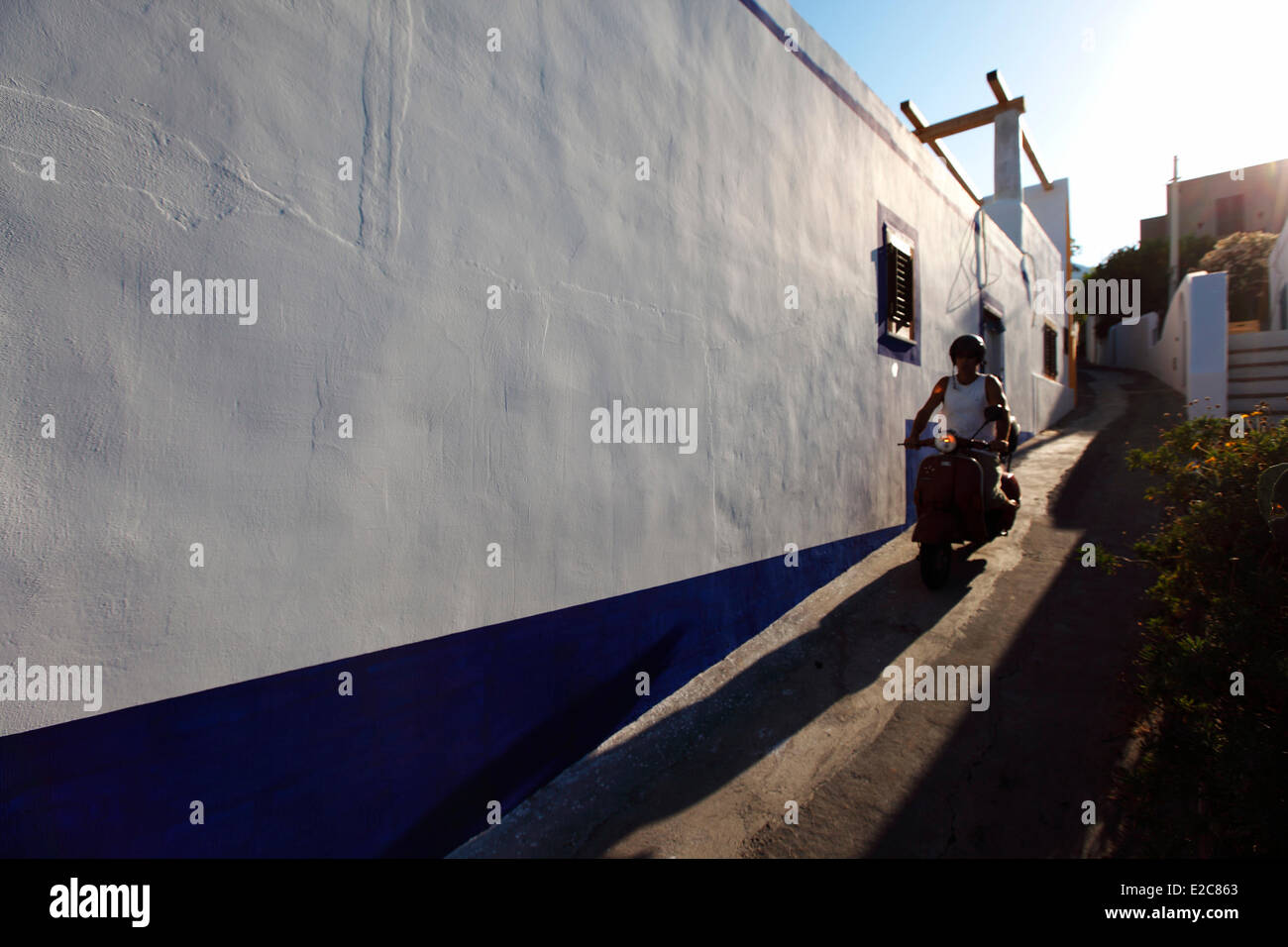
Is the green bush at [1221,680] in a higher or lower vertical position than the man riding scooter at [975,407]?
lower

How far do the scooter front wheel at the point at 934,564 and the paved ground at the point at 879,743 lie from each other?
141mm

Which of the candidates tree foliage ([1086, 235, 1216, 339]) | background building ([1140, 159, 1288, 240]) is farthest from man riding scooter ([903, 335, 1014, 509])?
background building ([1140, 159, 1288, 240])

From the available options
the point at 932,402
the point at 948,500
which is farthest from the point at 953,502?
the point at 932,402

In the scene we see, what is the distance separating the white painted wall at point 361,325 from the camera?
177cm

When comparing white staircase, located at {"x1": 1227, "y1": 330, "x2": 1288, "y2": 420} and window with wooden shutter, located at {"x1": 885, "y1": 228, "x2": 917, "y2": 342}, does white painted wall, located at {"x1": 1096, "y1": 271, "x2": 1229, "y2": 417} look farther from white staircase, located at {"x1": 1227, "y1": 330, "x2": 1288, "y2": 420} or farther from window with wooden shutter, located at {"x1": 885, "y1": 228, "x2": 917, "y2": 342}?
window with wooden shutter, located at {"x1": 885, "y1": 228, "x2": 917, "y2": 342}

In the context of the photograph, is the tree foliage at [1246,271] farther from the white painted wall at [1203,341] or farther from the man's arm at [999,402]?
the man's arm at [999,402]

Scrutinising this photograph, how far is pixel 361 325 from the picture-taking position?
7.84 feet

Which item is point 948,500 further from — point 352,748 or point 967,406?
point 352,748

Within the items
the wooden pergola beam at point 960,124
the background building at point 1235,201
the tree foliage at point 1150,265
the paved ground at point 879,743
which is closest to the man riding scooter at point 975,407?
the paved ground at point 879,743

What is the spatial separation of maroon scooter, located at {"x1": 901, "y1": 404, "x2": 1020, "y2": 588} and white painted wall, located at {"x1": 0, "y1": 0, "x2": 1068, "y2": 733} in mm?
1222

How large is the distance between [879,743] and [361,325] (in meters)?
2.92

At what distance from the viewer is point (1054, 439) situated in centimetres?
1070

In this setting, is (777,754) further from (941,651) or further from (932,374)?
(932,374)

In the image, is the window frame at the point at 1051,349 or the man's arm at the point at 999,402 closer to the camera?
the man's arm at the point at 999,402
